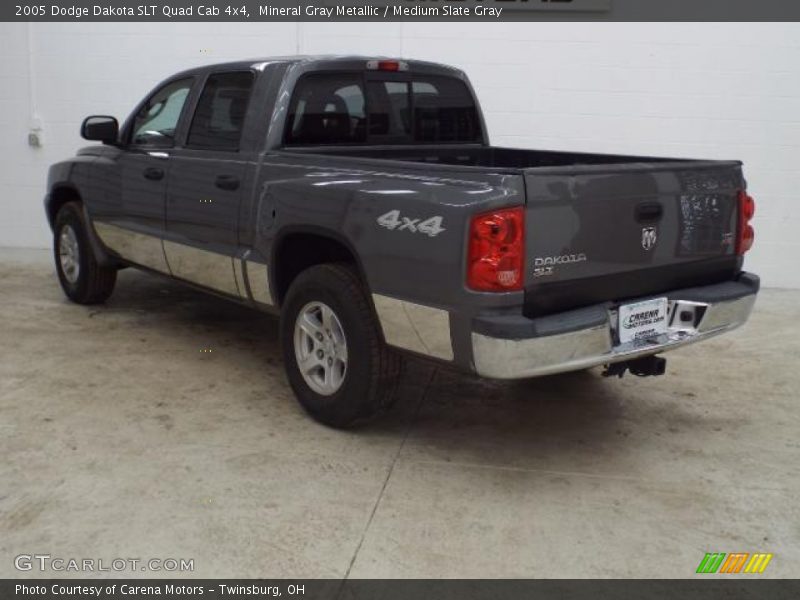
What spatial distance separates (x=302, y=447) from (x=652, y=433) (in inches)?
71.3

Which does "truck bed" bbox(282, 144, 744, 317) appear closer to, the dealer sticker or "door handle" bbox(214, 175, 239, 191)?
the dealer sticker

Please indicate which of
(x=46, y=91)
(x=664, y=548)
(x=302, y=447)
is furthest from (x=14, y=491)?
(x=46, y=91)

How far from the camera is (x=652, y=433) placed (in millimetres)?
4332

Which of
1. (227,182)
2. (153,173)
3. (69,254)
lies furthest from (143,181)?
(69,254)

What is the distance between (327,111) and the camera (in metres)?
4.72

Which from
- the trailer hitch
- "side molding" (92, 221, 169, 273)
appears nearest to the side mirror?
"side molding" (92, 221, 169, 273)

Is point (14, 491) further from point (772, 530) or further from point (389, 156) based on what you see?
point (772, 530)

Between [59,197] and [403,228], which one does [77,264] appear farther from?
[403,228]

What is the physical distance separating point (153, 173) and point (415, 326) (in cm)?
261

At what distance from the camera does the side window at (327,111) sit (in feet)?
15.1

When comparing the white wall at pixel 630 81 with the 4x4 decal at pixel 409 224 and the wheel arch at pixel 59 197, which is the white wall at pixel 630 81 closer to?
the wheel arch at pixel 59 197

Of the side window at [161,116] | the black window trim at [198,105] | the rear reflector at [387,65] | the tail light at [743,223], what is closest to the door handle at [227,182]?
the black window trim at [198,105]

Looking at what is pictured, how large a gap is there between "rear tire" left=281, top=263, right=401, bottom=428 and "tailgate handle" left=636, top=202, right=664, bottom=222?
128 centimetres

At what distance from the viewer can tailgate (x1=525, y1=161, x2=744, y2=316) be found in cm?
336
